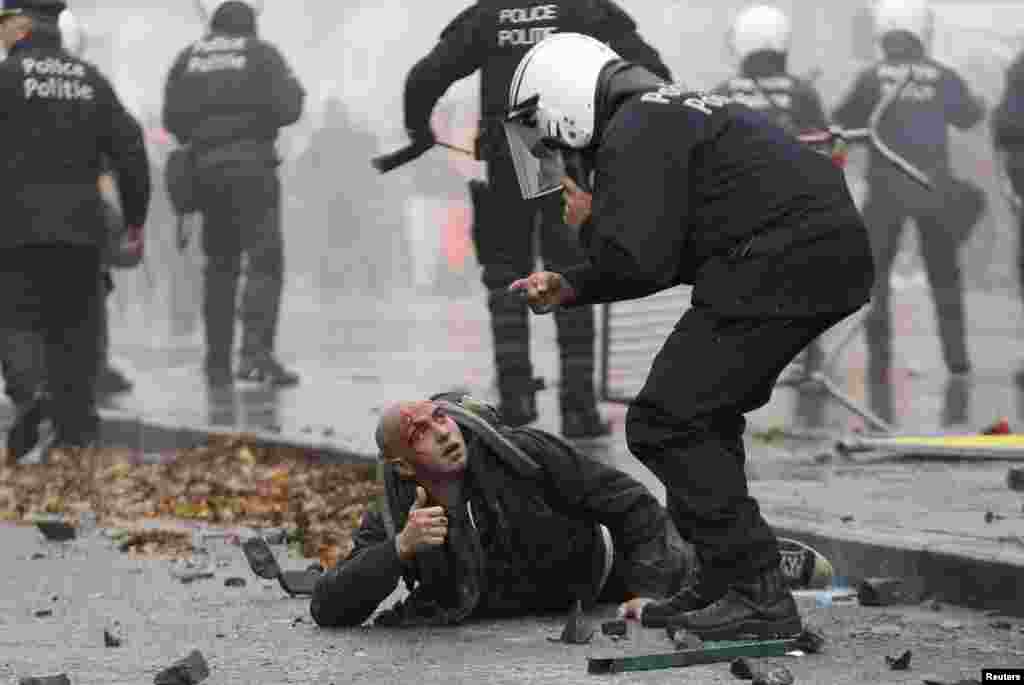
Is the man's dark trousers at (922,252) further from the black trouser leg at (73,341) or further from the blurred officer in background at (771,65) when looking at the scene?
the black trouser leg at (73,341)

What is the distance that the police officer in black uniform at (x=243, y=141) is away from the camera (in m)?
14.6

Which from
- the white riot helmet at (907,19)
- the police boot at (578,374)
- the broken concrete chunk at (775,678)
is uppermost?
the white riot helmet at (907,19)

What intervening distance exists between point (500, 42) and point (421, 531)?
162 inches

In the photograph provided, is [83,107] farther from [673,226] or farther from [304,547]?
[673,226]

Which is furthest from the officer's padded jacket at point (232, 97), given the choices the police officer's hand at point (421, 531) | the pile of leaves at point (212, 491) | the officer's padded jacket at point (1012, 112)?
the police officer's hand at point (421, 531)

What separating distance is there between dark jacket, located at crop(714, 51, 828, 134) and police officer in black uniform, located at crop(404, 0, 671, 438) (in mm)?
3846

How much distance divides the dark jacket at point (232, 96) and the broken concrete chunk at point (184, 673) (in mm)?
9473

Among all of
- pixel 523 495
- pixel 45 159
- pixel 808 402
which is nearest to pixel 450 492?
pixel 523 495

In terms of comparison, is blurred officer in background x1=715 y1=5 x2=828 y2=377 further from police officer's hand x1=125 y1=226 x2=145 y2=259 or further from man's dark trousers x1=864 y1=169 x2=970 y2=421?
police officer's hand x1=125 y1=226 x2=145 y2=259

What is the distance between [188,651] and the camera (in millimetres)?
5859

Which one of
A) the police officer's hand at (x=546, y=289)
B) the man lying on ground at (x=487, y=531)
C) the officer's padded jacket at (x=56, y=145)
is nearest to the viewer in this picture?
the police officer's hand at (x=546, y=289)

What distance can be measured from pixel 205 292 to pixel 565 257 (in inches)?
219

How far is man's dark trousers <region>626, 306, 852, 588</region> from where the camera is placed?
226 inches

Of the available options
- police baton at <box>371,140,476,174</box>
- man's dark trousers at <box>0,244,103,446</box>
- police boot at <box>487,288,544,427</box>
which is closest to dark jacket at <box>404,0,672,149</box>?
police baton at <box>371,140,476,174</box>
